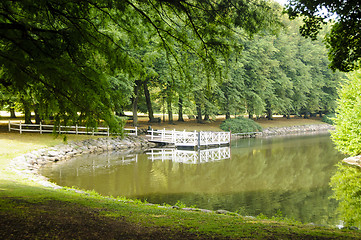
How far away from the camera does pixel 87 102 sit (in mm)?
6340

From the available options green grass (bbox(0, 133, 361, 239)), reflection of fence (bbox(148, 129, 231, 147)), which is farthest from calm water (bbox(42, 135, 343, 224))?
green grass (bbox(0, 133, 361, 239))

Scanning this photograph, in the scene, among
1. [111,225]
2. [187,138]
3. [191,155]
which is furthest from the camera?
[187,138]

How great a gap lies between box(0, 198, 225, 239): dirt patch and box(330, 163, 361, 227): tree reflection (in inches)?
248

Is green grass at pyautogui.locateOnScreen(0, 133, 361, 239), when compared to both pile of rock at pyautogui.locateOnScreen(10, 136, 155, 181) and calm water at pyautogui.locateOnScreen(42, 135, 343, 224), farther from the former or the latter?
pile of rock at pyautogui.locateOnScreen(10, 136, 155, 181)

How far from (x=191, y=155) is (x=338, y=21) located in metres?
16.8

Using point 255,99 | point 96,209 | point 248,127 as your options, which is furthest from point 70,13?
point 255,99

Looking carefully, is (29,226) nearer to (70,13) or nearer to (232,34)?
(70,13)

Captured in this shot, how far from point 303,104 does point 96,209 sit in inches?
1828

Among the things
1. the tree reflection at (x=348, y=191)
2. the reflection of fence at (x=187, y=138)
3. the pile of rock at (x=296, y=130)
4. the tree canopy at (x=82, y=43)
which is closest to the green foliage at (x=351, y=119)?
the tree reflection at (x=348, y=191)

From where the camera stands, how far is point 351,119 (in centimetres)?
1755

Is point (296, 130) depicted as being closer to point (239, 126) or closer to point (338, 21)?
point (239, 126)

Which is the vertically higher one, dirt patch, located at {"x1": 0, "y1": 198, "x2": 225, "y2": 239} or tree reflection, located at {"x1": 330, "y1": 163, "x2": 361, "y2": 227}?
dirt patch, located at {"x1": 0, "y1": 198, "x2": 225, "y2": 239}

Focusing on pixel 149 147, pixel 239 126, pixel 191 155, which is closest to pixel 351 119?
pixel 191 155

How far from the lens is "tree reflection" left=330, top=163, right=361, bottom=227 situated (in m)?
9.27
